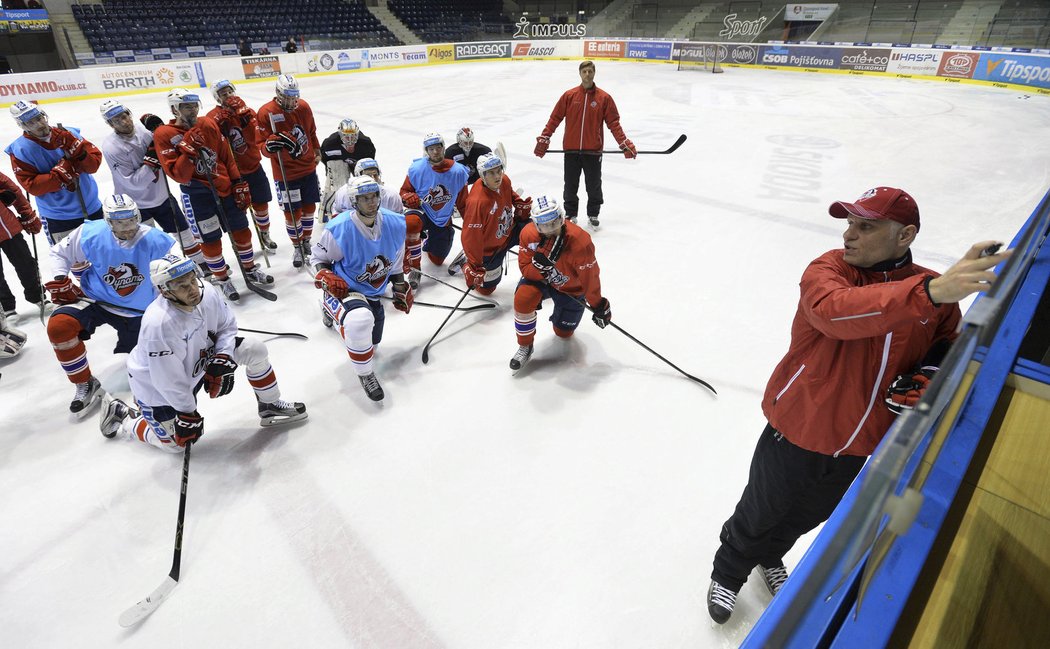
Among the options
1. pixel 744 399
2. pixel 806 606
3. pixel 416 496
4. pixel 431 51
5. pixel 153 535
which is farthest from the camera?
pixel 431 51

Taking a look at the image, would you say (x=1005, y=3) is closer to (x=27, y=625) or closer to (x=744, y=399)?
(x=744, y=399)

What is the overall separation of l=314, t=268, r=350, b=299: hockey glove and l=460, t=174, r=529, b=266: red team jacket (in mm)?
1230

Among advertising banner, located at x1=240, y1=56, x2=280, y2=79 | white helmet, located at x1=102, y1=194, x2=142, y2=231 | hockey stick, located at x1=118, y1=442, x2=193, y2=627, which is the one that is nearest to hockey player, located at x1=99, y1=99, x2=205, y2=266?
white helmet, located at x1=102, y1=194, x2=142, y2=231

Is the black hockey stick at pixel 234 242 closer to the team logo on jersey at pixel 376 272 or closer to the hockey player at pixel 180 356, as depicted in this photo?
the team logo on jersey at pixel 376 272

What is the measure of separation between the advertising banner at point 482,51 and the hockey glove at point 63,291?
2246 cm

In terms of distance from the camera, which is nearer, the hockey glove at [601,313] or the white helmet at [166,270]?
the white helmet at [166,270]

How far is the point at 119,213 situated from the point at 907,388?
4061 millimetres

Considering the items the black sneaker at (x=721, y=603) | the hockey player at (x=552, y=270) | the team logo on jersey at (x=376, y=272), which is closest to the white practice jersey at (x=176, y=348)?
the team logo on jersey at (x=376, y=272)

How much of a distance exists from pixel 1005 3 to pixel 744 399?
847 inches

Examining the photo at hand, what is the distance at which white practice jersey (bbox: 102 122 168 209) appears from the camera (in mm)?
4602

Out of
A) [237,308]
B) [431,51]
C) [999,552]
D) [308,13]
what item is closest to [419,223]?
[237,308]

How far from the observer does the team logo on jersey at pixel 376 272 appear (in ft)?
12.5

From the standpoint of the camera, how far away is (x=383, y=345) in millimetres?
4324

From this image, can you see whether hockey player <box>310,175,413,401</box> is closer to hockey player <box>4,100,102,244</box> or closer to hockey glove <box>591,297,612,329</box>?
hockey glove <box>591,297,612,329</box>
